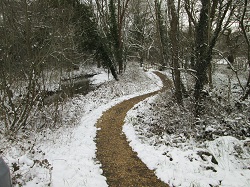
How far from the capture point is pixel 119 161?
24.0 feet

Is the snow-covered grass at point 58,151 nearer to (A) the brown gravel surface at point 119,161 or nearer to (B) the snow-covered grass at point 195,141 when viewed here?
(A) the brown gravel surface at point 119,161

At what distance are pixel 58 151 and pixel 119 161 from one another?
2210mm

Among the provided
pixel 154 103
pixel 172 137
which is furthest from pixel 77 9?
pixel 172 137

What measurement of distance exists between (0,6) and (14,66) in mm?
2268

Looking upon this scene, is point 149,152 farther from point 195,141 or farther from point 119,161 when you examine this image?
point 195,141

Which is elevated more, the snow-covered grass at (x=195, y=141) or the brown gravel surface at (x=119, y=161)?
the snow-covered grass at (x=195, y=141)

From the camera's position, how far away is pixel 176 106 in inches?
508

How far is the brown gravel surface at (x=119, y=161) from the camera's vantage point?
242 inches

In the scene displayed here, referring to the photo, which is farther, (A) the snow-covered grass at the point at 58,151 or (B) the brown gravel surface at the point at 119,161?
(B) the brown gravel surface at the point at 119,161

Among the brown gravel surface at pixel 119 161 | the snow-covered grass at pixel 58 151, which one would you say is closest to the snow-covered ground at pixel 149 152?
A: the snow-covered grass at pixel 58 151

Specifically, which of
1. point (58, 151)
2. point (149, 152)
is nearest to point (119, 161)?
point (149, 152)

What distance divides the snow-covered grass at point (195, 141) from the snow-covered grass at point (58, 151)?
68.2 inches

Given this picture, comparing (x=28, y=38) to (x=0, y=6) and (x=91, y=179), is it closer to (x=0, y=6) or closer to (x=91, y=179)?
(x=0, y=6)

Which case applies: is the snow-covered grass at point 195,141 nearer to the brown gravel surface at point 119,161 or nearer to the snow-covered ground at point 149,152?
the snow-covered ground at point 149,152
